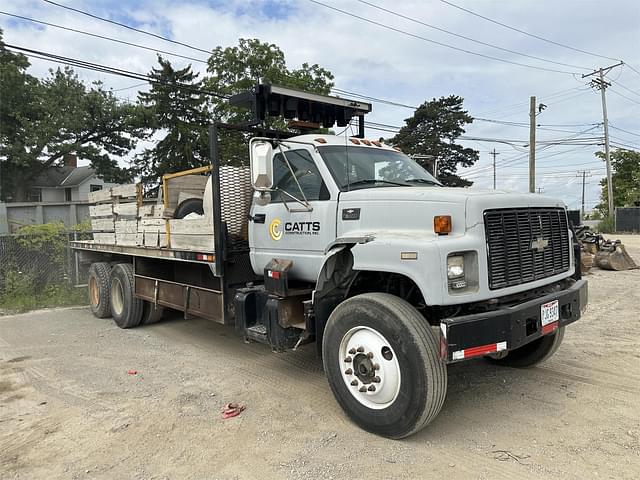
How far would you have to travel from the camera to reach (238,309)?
5.04m

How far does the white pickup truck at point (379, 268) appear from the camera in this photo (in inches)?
137

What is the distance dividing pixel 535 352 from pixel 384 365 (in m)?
2.23

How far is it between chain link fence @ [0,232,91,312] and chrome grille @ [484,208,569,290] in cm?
937

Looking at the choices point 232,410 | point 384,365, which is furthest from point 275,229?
point 384,365

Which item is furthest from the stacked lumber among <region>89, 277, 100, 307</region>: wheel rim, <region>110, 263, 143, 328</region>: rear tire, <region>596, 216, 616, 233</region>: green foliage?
<region>596, 216, 616, 233</region>: green foliage

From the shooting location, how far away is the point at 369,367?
378 centimetres

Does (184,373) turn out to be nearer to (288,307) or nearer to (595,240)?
(288,307)

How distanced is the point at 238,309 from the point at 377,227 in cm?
183

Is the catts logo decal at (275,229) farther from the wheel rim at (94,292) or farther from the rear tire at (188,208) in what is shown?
the wheel rim at (94,292)

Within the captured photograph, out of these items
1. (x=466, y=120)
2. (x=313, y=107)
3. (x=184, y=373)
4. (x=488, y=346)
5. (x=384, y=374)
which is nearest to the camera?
(x=488, y=346)

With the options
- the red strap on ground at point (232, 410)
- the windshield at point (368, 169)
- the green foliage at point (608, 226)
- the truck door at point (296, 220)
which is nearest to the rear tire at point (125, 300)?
the truck door at point (296, 220)

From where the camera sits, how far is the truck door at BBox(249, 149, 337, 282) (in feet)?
14.9

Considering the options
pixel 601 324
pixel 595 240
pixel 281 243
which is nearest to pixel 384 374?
pixel 281 243

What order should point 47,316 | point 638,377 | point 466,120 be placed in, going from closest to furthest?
point 638,377, point 47,316, point 466,120
